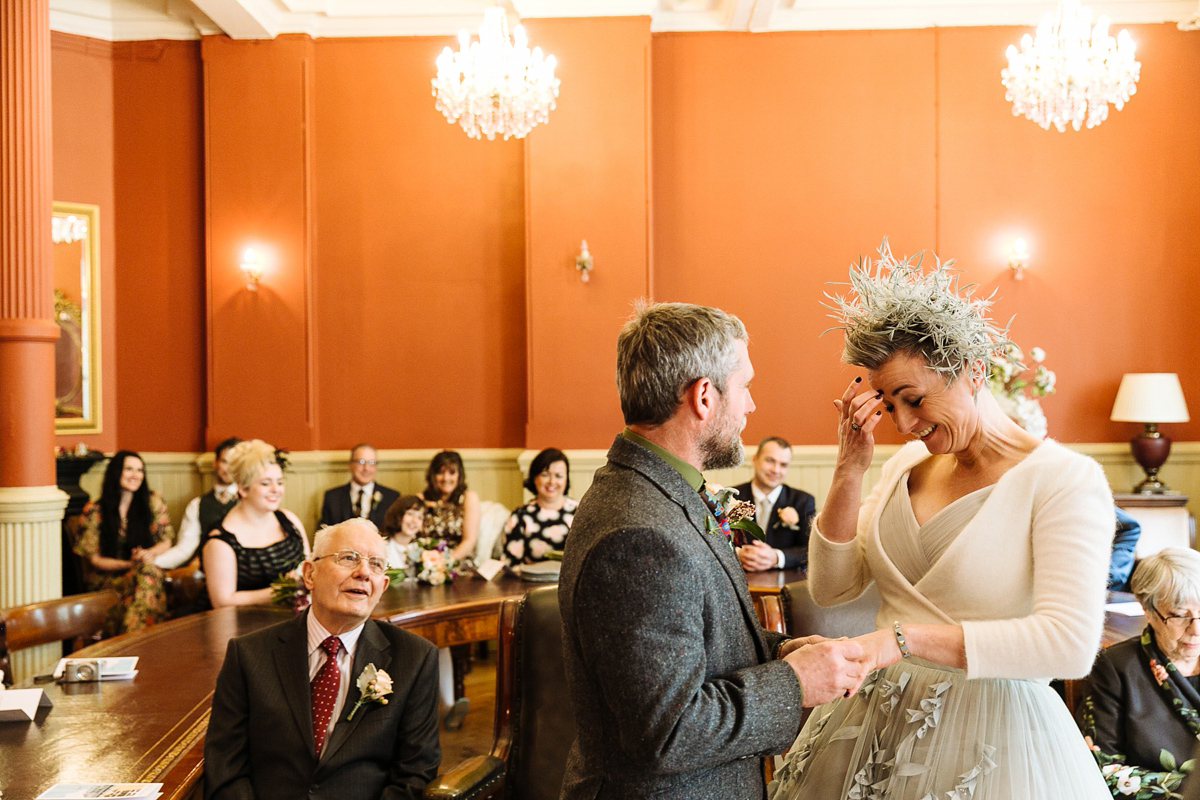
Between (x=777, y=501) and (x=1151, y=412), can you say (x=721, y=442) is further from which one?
(x=1151, y=412)

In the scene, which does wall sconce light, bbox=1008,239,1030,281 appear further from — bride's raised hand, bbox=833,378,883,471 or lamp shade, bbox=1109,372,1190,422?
bride's raised hand, bbox=833,378,883,471

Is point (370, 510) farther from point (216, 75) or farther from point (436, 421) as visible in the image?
point (216, 75)

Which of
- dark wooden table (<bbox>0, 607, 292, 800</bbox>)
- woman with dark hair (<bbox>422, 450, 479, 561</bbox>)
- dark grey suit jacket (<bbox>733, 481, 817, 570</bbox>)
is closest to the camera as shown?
dark wooden table (<bbox>0, 607, 292, 800</bbox>)

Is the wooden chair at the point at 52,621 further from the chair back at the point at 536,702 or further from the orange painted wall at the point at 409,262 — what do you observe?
the orange painted wall at the point at 409,262

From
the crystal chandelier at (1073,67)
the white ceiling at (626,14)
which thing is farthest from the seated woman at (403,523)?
the crystal chandelier at (1073,67)

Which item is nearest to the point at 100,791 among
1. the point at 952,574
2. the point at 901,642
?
the point at 901,642

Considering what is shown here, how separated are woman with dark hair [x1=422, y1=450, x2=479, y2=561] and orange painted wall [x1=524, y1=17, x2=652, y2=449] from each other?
2.49ft

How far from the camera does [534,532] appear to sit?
537cm

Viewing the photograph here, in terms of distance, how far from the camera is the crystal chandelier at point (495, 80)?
536cm

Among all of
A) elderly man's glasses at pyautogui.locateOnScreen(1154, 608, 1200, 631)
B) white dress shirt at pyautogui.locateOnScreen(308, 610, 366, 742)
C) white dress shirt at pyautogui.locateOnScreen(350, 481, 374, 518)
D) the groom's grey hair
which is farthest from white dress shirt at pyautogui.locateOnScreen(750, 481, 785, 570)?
the groom's grey hair

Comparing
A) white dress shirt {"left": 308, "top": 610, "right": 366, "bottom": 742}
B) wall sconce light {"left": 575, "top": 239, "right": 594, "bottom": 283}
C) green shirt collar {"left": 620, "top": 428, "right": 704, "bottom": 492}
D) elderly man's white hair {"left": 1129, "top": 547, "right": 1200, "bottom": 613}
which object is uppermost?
wall sconce light {"left": 575, "top": 239, "right": 594, "bottom": 283}

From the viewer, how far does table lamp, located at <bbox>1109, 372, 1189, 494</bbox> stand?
6.37 m

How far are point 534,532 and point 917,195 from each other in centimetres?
375

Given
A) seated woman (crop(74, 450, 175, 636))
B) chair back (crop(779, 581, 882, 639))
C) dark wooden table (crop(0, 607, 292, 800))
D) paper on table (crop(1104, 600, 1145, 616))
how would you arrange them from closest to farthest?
dark wooden table (crop(0, 607, 292, 800)) < chair back (crop(779, 581, 882, 639)) < paper on table (crop(1104, 600, 1145, 616)) < seated woman (crop(74, 450, 175, 636))
